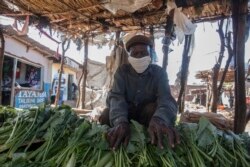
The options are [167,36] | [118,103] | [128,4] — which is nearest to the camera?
[118,103]

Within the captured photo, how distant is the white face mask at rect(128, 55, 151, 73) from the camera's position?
2889 millimetres

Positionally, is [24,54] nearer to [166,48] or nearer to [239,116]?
[166,48]

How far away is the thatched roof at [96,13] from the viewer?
3898 millimetres

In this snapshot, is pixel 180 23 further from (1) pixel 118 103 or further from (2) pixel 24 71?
(2) pixel 24 71

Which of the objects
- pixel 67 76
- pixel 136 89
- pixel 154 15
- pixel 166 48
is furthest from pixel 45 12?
pixel 67 76

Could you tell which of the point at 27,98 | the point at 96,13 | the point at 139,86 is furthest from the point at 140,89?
the point at 27,98

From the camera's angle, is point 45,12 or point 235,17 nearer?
point 235,17

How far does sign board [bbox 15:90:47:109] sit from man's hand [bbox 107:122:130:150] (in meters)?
7.46

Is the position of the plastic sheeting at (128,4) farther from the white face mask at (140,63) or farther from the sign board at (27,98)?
the sign board at (27,98)

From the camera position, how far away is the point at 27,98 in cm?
1029

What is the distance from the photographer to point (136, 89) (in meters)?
3.01

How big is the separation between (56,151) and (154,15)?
2766 millimetres

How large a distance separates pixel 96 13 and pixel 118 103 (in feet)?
6.90

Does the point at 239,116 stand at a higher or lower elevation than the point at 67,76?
lower
